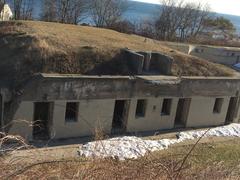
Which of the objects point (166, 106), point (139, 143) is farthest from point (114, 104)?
point (166, 106)

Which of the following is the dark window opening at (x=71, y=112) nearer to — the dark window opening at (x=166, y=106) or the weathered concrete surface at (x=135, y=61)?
the weathered concrete surface at (x=135, y=61)

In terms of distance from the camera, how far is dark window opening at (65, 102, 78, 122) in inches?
683

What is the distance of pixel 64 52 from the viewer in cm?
1886

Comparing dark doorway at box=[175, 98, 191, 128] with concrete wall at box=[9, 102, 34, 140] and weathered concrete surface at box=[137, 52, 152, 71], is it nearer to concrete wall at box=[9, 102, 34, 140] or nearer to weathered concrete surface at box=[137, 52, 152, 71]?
weathered concrete surface at box=[137, 52, 152, 71]

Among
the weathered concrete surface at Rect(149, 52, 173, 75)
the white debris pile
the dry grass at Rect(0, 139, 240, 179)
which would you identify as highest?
the dry grass at Rect(0, 139, 240, 179)

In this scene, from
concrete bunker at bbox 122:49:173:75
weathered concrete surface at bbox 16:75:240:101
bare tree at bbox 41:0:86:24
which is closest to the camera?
weathered concrete surface at bbox 16:75:240:101

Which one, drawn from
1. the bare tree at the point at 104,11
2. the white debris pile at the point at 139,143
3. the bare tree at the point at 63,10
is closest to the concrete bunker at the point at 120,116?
the white debris pile at the point at 139,143

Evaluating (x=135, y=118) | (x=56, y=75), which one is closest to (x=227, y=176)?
(x=56, y=75)

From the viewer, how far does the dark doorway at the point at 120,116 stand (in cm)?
1848

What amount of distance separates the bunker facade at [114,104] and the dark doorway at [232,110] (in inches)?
5.0

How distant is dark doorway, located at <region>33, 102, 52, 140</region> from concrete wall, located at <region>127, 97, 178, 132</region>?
377 centimetres

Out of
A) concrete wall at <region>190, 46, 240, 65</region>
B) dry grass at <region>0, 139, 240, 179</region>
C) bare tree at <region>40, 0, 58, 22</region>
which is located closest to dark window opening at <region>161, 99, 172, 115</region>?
dry grass at <region>0, 139, 240, 179</region>

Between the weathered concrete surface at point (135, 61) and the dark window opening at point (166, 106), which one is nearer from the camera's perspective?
the weathered concrete surface at point (135, 61)

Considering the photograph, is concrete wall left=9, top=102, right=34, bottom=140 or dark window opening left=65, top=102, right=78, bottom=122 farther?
dark window opening left=65, top=102, right=78, bottom=122
